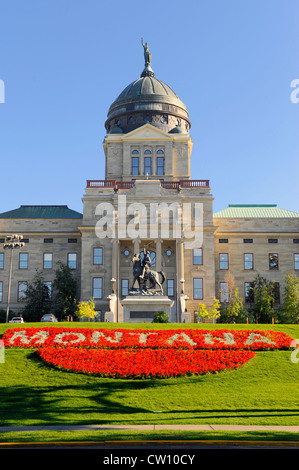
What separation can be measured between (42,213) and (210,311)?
Result: 91.5 feet

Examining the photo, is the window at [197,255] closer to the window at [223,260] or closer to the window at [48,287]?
the window at [223,260]

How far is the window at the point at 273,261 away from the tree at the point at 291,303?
4264mm

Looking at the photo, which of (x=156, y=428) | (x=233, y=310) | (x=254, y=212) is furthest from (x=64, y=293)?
(x=156, y=428)

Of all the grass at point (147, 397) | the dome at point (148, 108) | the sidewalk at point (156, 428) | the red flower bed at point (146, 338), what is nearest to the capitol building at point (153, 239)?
→ the dome at point (148, 108)

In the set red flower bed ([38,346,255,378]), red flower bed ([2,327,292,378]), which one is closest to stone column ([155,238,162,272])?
red flower bed ([2,327,292,378])

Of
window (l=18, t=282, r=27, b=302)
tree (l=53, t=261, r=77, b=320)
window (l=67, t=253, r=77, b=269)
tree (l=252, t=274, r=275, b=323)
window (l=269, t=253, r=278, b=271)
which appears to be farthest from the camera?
window (l=67, t=253, r=77, b=269)

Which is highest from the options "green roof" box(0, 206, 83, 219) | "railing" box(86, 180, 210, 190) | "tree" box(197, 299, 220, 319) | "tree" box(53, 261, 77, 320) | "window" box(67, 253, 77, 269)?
"railing" box(86, 180, 210, 190)

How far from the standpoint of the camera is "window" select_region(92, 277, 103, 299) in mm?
65938

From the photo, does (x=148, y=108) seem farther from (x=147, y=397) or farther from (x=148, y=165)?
(x=147, y=397)

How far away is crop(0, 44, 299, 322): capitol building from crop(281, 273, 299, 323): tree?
310cm

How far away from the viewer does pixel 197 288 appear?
216ft

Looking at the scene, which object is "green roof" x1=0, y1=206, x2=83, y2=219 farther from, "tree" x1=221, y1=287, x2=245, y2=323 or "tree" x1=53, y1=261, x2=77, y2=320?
"tree" x1=221, y1=287, x2=245, y2=323
